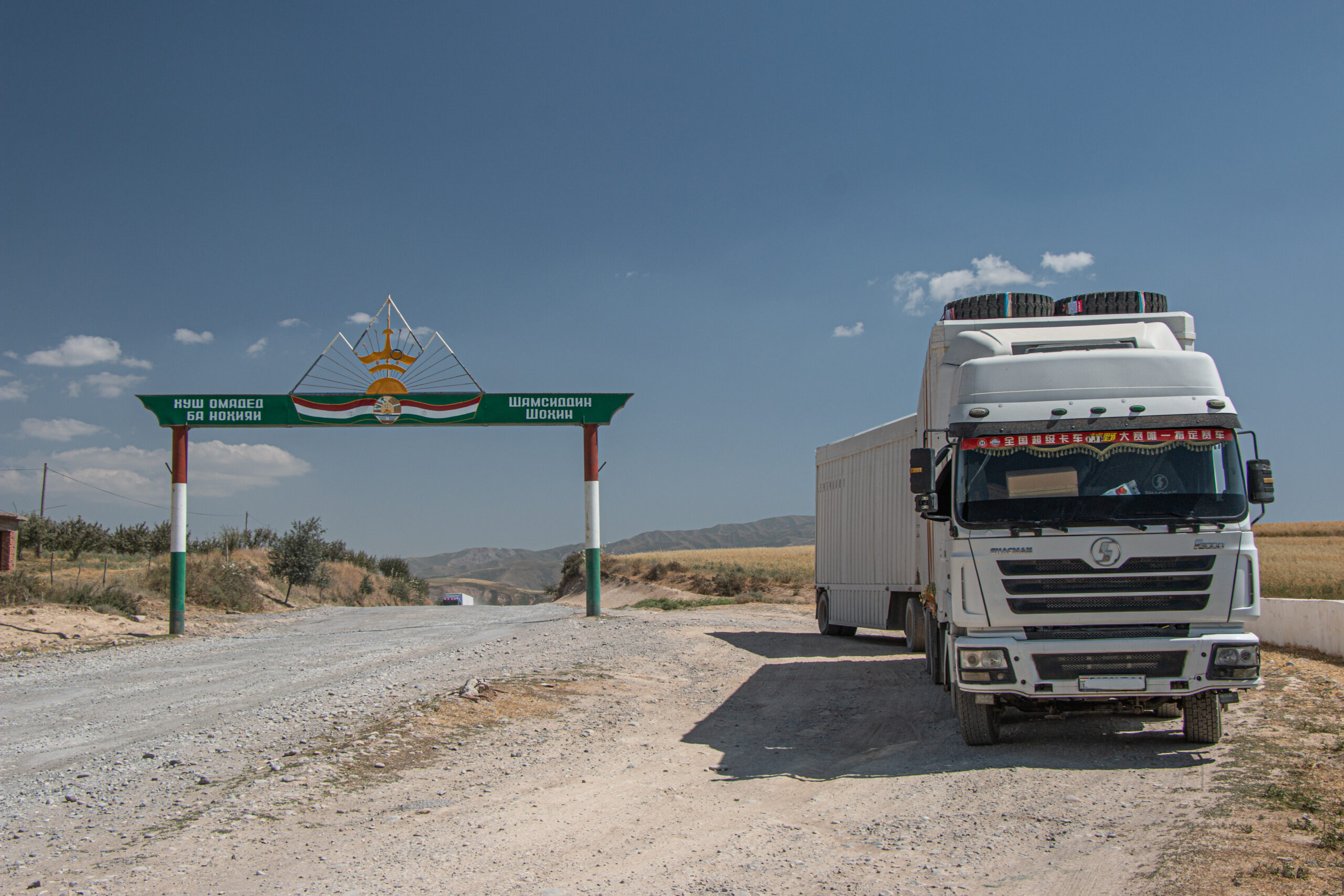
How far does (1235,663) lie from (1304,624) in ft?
33.1

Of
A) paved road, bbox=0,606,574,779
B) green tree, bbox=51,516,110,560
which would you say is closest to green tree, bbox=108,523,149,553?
green tree, bbox=51,516,110,560

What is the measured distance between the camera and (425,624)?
24188 mm

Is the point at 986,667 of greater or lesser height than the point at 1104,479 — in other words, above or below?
below

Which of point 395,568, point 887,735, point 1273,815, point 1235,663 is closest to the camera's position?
point 1273,815

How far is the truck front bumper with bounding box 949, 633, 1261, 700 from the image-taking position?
7.37 metres

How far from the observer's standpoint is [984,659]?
7598 millimetres

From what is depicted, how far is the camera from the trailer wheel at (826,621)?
19.8 metres

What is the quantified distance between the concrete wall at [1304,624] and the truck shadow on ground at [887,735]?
631 cm

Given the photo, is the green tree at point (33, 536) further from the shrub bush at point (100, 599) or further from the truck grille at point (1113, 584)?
the truck grille at point (1113, 584)

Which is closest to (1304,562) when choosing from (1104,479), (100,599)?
(1104,479)

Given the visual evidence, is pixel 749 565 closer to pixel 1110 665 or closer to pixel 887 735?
pixel 887 735

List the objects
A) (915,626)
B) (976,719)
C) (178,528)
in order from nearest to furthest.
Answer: (976,719) → (915,626) → (178,528)

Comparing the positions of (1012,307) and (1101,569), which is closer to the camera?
(1101,569)

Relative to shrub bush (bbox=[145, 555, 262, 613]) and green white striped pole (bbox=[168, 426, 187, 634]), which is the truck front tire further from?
shrub bush (bbox=[145, 555, 262, 613])
